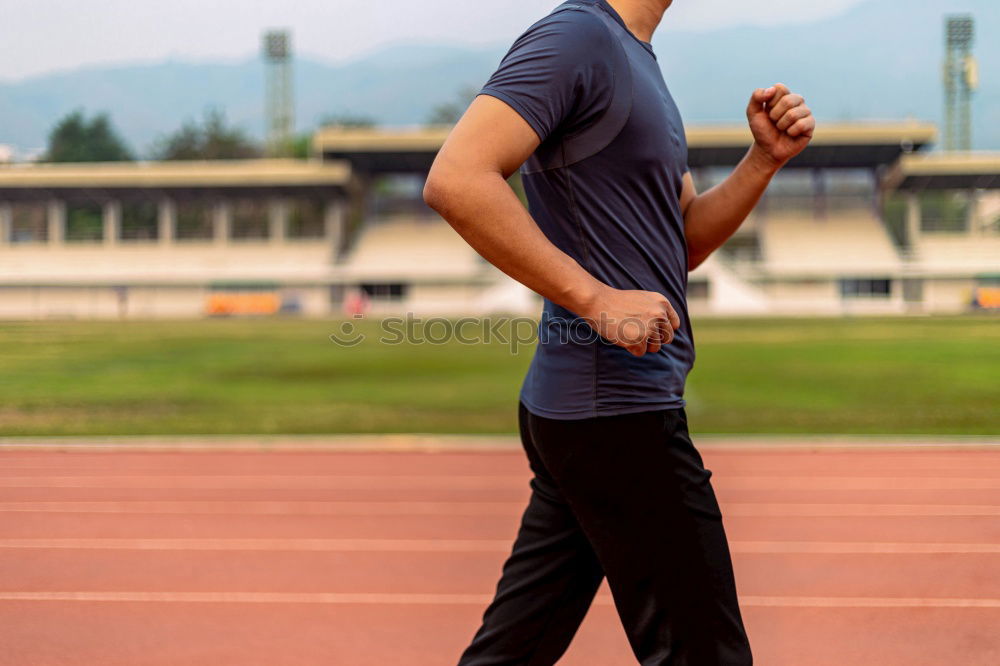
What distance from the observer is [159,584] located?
15.0ft

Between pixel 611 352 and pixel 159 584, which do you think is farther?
pixel 159 584

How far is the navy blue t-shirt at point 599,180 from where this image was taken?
1604 millimetres

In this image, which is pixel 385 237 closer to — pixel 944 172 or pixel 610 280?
pixel 944 172

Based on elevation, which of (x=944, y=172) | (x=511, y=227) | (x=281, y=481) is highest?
(x=944, y=172)

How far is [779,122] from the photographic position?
1976mm

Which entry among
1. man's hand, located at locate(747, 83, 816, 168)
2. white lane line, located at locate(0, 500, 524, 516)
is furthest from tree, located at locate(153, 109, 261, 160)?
man's hand, located at locate(747, 83, 816, 168)

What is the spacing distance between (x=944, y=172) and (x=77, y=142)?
61.2 meters

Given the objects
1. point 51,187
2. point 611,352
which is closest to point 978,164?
point 51,187

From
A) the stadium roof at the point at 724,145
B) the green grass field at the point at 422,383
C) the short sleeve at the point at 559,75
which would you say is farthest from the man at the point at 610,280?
the stadium roof at the point at 724,145

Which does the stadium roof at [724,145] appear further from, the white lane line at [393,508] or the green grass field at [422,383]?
the white lane line at [393,508]

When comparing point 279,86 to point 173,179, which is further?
point 279,86

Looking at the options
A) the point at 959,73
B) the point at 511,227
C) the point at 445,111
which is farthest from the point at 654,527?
the point at 445,111

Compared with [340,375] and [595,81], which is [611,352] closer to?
[595,81]

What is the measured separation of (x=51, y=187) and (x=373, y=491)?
5086 centimetres
